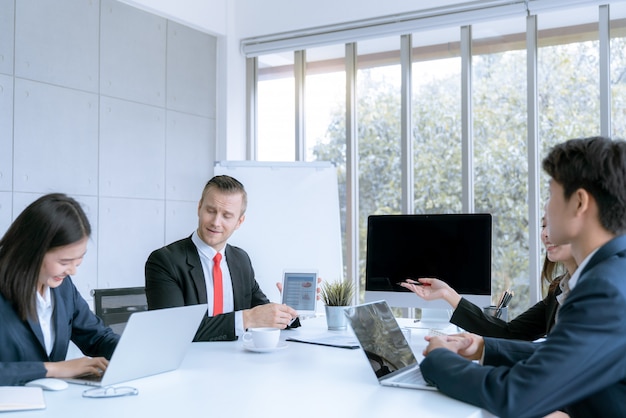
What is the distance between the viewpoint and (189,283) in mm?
2834

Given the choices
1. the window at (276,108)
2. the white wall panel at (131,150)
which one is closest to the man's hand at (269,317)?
the white wall panel at (131,150)

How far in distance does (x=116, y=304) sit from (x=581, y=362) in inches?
103

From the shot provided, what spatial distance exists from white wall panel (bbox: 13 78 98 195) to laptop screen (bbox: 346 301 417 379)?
2788 millimetres

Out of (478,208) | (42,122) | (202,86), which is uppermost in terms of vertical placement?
(202,86)

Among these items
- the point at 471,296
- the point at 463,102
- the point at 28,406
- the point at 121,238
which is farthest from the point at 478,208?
the point at 28,406

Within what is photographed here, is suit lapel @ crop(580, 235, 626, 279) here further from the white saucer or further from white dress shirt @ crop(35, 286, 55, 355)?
white dress shirt @ crop(35, 286, 55, 355)

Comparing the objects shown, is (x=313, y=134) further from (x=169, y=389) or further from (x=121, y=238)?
(x=169, y=389)

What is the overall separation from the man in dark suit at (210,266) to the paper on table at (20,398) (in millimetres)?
1073

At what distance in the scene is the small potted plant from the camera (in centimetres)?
281

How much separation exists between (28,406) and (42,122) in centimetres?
295

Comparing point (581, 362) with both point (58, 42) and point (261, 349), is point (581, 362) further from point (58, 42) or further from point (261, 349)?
point (58, 42)

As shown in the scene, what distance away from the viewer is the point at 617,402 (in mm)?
1466

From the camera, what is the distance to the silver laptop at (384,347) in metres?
1.78

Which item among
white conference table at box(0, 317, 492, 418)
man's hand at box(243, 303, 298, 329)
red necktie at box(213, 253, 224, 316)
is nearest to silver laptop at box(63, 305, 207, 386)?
white conference table at box(0, 317, 492, 418)
